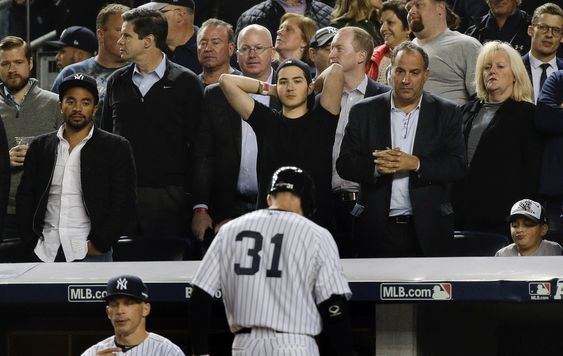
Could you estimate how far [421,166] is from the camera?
777cm

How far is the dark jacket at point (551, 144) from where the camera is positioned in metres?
8.42

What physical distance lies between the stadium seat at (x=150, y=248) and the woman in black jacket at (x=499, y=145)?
179 cm

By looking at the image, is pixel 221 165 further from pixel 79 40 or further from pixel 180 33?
pixel 79 40

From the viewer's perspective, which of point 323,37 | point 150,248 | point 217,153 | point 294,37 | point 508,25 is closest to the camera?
point 150,248

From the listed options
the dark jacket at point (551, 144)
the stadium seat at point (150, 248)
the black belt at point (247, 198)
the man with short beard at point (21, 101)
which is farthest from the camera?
the man with short beard at point (21, 101)

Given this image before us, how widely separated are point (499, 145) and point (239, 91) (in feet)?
5.38

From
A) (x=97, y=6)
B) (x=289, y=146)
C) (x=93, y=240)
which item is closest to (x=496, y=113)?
(x=289, y=146)

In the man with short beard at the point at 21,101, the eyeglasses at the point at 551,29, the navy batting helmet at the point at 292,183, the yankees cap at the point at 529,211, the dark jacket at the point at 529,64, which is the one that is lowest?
the yankees cap at the point at 529,211

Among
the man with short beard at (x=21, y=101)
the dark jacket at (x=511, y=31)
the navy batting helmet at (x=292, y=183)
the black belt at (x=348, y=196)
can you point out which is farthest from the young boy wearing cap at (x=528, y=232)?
the man with short beard at (x=21, y=101)

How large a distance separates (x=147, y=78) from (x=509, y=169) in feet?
7.74

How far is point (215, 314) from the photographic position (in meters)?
7.92

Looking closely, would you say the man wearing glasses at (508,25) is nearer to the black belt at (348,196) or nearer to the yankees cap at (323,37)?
the yankees cap at (323,37)

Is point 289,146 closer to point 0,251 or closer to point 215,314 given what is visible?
point 215,314

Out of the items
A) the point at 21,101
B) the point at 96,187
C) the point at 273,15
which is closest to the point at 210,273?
the point at 96,187
